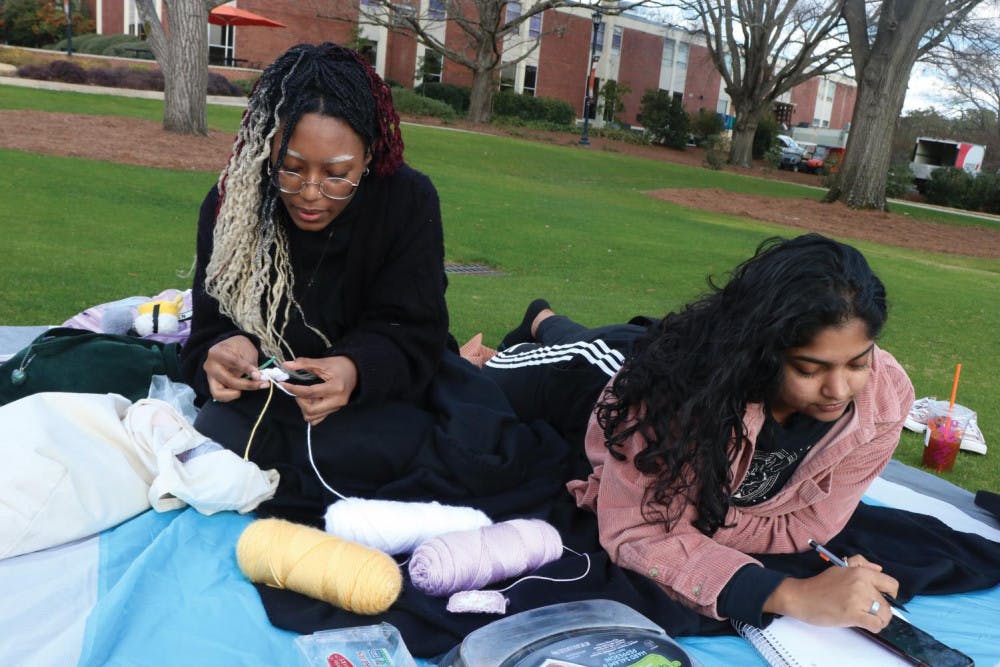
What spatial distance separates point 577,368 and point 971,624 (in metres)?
1.55

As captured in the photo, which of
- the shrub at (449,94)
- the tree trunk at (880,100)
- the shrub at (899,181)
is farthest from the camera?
the shrub at (449,94)

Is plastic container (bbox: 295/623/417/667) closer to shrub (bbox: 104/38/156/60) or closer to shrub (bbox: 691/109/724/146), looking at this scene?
shrub (bbox: 104/38/156/60)

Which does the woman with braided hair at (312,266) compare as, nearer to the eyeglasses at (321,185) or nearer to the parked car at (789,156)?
the eyeglasses at (321,185)

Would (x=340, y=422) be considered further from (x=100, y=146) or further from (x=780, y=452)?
(x=100, y=146)

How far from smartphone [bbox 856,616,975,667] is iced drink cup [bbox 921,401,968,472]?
213 centimetres

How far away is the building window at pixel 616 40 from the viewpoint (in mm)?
42344

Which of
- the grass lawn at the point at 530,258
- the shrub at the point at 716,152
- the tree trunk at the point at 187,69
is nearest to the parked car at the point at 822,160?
the shrub at the point at 716,152

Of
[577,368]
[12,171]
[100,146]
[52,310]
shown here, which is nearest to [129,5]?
[100,146]

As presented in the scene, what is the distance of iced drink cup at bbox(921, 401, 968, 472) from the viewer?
165 inches

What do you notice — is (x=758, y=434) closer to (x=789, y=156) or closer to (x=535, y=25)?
(x=789, y=156)

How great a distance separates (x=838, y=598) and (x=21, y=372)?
2.91 m

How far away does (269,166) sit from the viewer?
109 inches

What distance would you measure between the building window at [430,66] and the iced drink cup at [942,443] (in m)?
32.7

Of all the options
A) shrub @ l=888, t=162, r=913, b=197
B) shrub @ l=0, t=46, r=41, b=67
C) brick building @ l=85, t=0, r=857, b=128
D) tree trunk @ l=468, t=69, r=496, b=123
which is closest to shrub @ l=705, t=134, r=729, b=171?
brick building @ l=85, t=0, r=857, b=128
